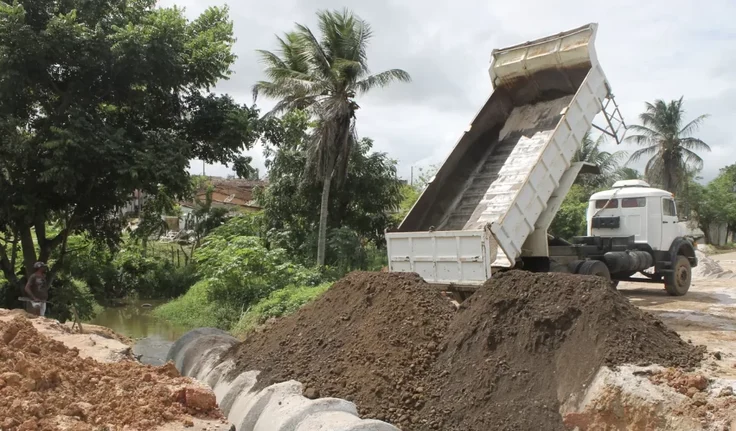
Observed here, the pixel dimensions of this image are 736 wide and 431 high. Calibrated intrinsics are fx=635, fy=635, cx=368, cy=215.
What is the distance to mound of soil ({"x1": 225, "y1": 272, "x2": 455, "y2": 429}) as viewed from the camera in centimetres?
575

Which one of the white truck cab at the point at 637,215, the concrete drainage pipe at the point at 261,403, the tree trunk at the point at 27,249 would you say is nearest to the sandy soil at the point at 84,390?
the concrete drainage pipe at the point at 261,403

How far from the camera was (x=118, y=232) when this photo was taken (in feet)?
48.6

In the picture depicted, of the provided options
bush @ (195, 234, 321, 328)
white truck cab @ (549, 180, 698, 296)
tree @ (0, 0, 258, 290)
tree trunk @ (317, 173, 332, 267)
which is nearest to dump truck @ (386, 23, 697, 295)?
white truck cab @ (549, 180, 698, 296)

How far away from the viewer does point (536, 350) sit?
570 cm

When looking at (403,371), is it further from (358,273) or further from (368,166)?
(368,166)

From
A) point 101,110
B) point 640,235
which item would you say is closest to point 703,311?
point 640,235

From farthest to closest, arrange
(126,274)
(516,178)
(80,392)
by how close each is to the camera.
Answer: (126,274), (516,178), (80,392)

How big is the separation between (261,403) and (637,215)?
10545mm

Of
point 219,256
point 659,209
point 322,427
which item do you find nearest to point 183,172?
point 219,256

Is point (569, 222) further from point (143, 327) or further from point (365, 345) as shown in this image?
point (365, 345)

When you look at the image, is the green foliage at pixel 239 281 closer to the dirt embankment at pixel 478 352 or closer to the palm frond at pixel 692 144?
the dirt embankment at pixel 478 352

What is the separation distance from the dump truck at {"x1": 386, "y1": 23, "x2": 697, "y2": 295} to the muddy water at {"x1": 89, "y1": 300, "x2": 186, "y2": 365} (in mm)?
4763

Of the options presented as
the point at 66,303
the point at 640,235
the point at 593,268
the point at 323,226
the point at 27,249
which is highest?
the point at 323,226

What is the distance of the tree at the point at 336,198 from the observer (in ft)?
66.6
